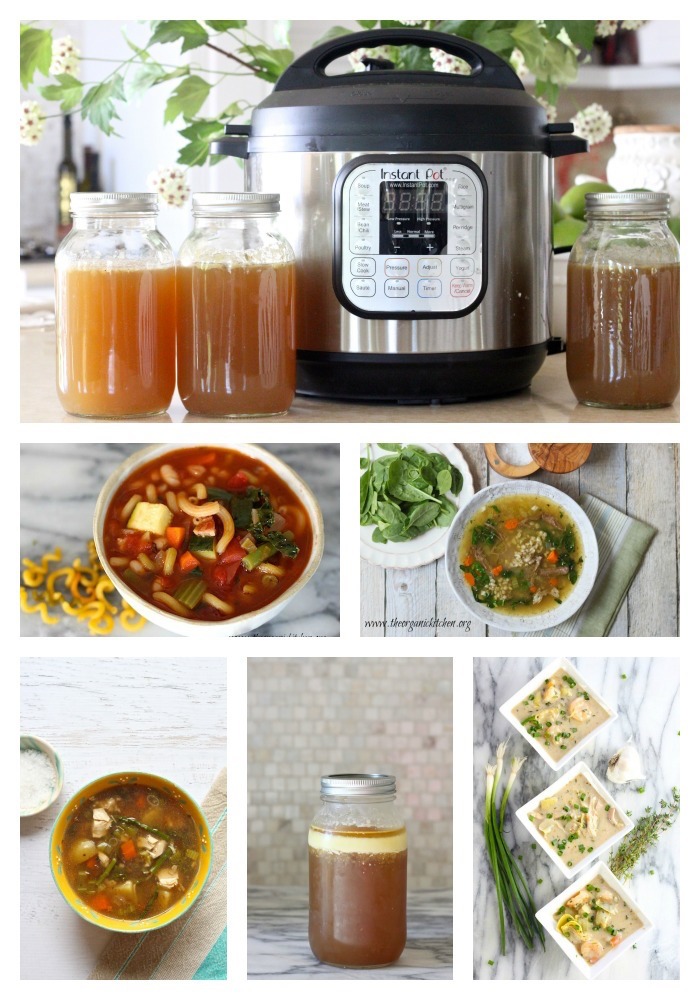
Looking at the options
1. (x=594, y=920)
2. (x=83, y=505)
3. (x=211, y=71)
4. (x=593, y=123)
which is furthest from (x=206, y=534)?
(x=593, y=123)

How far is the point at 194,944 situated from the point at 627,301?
652 mm

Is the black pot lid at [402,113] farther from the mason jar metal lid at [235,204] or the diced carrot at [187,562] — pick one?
the diced carrot at [187,562]

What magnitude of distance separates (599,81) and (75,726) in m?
2.82

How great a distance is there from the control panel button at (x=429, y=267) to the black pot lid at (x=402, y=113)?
0.28ft

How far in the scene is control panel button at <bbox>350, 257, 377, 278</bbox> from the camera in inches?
35.3

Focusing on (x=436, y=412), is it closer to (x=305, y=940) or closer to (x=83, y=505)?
(x=83, y=505)

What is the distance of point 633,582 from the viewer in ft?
3.02

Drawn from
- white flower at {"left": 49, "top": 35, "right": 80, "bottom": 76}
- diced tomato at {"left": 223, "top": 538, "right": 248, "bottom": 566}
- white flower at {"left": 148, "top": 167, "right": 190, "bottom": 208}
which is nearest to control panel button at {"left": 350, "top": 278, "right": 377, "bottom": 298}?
diced tomato at {"left": 223, "top": 538, "right": 248, "bottom": 566}

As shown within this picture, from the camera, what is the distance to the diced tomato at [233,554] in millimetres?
894

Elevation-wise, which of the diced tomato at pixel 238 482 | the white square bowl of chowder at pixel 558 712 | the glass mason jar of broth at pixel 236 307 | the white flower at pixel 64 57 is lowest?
the white square bowl of chowder at pixel 558 712

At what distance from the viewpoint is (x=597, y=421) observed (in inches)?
35.2

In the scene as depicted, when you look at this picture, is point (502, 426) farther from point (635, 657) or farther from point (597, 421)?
point (635, 657)

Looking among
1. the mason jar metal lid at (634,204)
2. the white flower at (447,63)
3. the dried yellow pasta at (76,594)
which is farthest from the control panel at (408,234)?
the white flower at (447,63)
